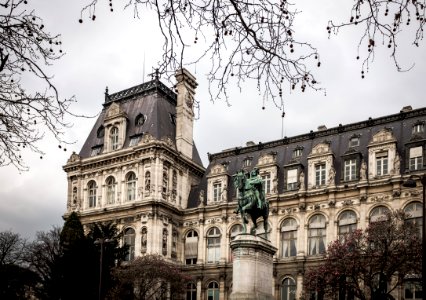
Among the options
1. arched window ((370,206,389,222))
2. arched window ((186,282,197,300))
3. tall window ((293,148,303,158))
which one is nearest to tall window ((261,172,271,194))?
tall window ((293,148,303,158))

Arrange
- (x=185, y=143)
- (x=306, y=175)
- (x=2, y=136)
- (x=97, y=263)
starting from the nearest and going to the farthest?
(x=2, y=136)
(x=97, y=263)
(x=306, y=175)
(x=185, y=143)

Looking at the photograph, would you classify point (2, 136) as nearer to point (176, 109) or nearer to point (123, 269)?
point (123, 269)

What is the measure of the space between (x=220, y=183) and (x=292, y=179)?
7.43m

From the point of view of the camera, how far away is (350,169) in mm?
48406

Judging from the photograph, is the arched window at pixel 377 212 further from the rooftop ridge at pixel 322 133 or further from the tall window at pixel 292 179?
the rooftop ridge at pixel 322 133

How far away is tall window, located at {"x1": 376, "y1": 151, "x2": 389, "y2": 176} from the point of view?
152 ft

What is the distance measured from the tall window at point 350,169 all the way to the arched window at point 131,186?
758 inches

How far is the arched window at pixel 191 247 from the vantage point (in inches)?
2137

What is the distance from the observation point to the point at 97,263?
39.8m

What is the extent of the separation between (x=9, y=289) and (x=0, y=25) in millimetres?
→ 47582

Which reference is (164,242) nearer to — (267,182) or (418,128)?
(267,182)

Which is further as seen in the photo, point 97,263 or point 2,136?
point 97,263

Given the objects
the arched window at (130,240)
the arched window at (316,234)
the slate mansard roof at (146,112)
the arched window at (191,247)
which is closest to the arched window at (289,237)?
→ the arched window at (316,234)

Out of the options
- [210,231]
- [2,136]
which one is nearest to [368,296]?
[210,231]
